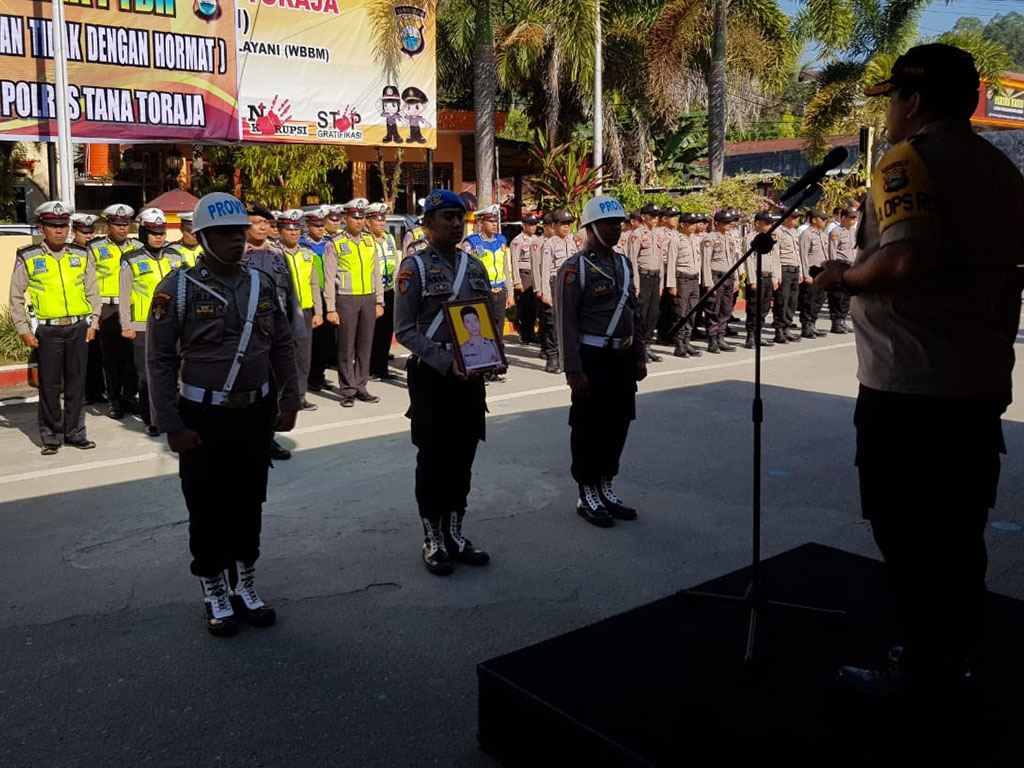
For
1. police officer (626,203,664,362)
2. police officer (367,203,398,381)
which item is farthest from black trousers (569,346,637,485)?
police officer (626,203,664,362)

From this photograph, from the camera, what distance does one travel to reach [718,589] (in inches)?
165

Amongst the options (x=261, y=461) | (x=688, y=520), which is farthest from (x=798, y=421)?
(x=261, y=461)

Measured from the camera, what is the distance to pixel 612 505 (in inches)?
235

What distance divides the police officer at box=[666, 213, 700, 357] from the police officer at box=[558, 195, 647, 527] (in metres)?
7.57

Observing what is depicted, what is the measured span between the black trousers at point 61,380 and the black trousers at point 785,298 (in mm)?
9657

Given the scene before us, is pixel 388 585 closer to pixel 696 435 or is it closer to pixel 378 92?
pixel 696 435

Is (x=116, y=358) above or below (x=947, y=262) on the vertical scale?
below

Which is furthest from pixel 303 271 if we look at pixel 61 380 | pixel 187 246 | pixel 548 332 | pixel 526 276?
pixel 526 276

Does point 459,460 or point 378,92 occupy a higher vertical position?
point 378,92

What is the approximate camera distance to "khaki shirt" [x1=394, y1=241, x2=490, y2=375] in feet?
16.5

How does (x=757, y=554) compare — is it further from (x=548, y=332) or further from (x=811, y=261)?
(x=811, y=261)

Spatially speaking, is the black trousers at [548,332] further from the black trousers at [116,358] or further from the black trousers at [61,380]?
the black trousers at [61,380]

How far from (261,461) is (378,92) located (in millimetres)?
13662

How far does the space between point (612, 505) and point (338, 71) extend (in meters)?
12.6
